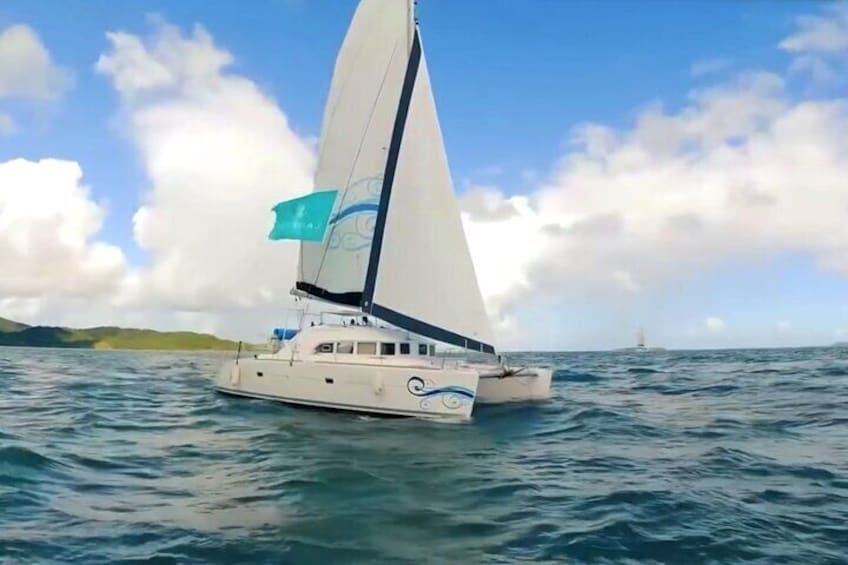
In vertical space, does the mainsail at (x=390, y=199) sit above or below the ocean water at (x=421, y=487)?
above

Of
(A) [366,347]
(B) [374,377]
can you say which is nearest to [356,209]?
(A) [366,347]

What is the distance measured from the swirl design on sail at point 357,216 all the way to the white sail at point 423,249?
2.36 metres

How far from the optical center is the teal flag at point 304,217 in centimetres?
2657

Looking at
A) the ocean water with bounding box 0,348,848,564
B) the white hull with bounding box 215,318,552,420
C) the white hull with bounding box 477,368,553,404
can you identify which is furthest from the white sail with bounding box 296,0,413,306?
the ocean water with bounding box 0,348,848,564

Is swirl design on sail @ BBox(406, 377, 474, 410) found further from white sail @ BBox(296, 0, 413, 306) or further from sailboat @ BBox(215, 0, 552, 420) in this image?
white sail @ BBox(296, 0, 413, 306)

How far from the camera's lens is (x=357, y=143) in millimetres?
27828

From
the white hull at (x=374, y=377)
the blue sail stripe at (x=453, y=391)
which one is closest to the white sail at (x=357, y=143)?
the white hull at (x=374, y=377)

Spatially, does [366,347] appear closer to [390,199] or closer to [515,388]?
[390,199]

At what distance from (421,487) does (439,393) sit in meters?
8.36

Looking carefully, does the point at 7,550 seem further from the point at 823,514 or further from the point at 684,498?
the point at 823,514

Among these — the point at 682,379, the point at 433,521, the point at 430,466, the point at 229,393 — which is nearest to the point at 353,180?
the point at 229,393

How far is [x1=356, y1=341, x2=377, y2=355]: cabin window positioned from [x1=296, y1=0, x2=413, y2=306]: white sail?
3245 millimetres

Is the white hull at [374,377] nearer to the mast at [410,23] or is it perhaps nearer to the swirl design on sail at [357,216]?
the swirl design on sail at [357,216]

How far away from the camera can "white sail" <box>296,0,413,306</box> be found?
2678cm
